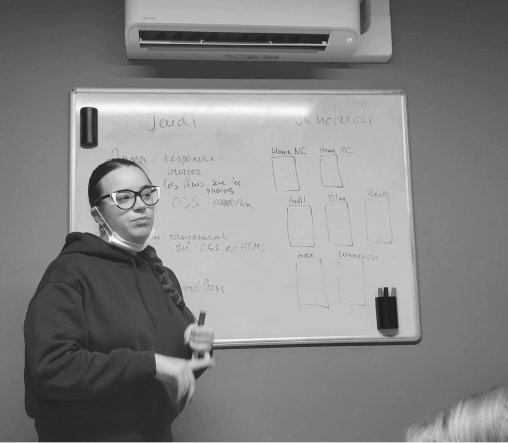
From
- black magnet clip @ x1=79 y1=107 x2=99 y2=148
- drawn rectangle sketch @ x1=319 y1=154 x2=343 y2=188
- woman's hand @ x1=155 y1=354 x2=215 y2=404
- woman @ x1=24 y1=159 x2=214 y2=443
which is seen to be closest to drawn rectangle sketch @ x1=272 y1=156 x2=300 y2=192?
drawn rectangle sketch @ x1=319 y1=154 x2=343 y2=188

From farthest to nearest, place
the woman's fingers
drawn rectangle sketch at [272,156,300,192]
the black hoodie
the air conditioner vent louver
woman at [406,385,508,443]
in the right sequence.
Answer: drawn rectangle sketch at [272,156,300,192]
the air conditioner vent louver
the woman's fingers
the black hoodie
woman at [406,385,508,443]

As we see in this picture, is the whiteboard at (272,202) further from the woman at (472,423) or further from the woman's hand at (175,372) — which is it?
the woman at (472,423)

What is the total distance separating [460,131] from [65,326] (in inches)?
76.0

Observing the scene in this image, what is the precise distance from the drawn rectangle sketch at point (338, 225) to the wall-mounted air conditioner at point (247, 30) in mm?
656

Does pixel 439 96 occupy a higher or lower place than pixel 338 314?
higher

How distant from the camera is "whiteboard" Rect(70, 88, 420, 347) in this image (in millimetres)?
2441

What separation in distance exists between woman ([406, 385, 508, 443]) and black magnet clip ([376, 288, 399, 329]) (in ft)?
5.64

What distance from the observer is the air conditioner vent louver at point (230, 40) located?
2.42m

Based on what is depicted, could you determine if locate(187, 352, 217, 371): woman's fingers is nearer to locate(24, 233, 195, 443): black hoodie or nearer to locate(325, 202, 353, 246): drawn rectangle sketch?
locate(24, 233, 195, 443): black hoodie

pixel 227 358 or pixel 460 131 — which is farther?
pixel 460 131

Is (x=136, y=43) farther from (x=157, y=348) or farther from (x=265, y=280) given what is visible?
(x=157, y=348)

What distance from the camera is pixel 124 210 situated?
5.66ft

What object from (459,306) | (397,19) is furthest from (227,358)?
(397,19)

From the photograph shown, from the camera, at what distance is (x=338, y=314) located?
2.47 metres
